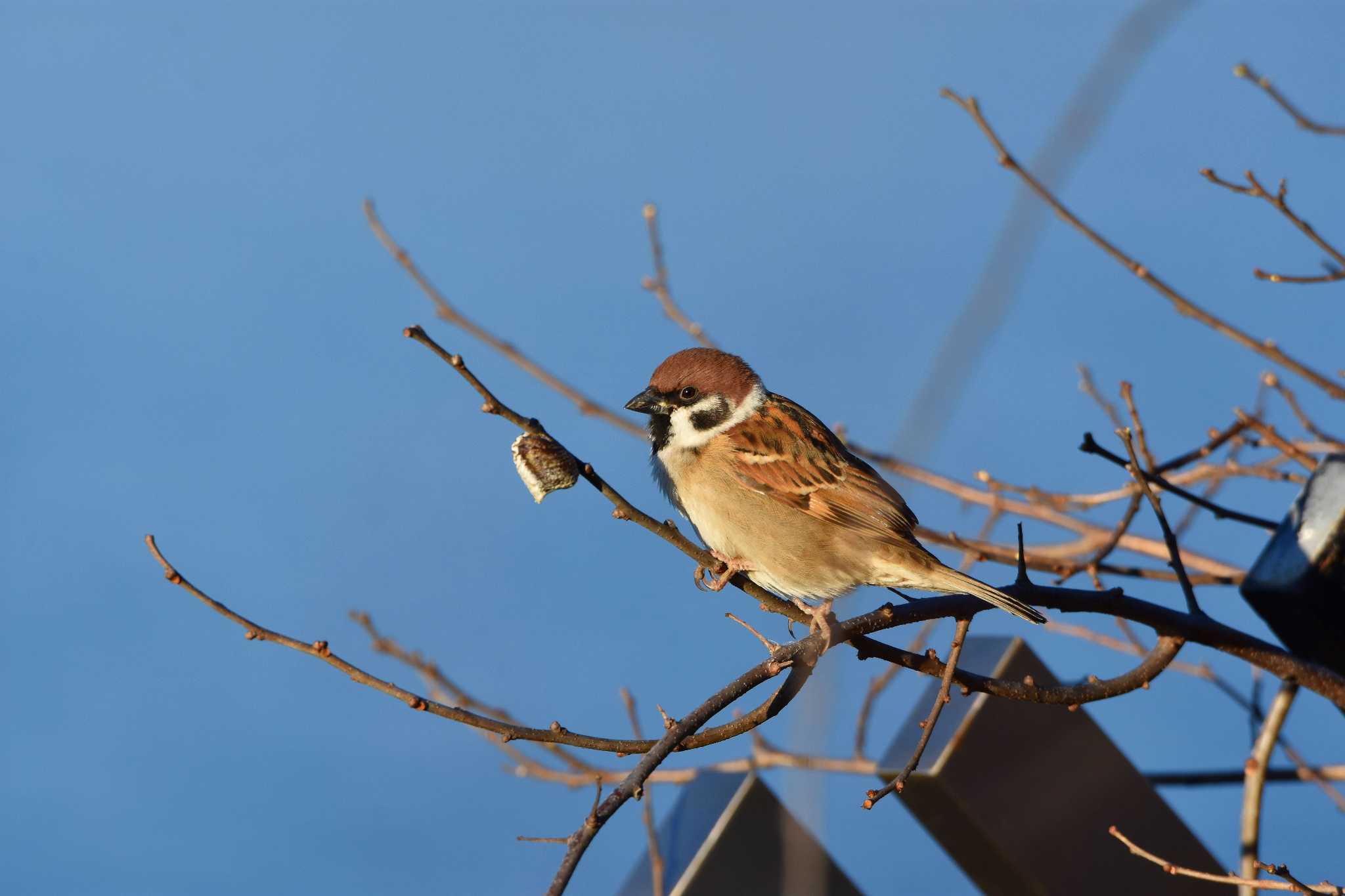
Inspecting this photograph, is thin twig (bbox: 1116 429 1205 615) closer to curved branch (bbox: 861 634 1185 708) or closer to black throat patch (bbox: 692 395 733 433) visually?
curved branch (bbox: 861 634 1185 708)

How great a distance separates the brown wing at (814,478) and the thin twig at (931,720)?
548 mm

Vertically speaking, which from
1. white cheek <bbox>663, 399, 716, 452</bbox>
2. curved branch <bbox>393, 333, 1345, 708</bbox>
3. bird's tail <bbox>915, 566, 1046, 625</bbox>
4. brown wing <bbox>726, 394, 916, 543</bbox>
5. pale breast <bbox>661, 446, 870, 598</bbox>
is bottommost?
curved branch <bbox>393, 333, 1345, 708</bbox>

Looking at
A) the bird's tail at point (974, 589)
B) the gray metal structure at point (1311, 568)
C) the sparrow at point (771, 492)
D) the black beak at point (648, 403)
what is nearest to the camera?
the bird's tail at point (974, 589)

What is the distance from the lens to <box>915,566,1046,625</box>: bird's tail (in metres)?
1.68

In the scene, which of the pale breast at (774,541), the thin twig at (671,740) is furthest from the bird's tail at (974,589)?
the thin twig at (671,740)

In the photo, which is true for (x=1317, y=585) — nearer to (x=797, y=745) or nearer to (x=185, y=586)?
(x=797, y=745)

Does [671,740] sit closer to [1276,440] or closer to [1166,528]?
[1166,528]

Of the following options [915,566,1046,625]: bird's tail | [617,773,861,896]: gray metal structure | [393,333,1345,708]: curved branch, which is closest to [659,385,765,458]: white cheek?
[915,566,1046,625]: bird's tail

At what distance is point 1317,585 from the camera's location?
1923 mm

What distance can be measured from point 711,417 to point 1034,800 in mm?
862

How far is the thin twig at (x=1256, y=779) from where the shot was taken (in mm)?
2084

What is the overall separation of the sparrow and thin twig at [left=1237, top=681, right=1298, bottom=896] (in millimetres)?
604

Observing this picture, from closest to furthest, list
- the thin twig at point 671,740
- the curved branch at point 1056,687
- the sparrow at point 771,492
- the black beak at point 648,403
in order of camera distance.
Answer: the thin twig at point 671,740, the curved branch at point 1056,687, the sparrow at point 771,492, the black beak at point 648,403

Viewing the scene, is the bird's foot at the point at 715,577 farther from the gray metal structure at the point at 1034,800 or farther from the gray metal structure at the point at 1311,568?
the gray metal structure at the point at 1311,568
